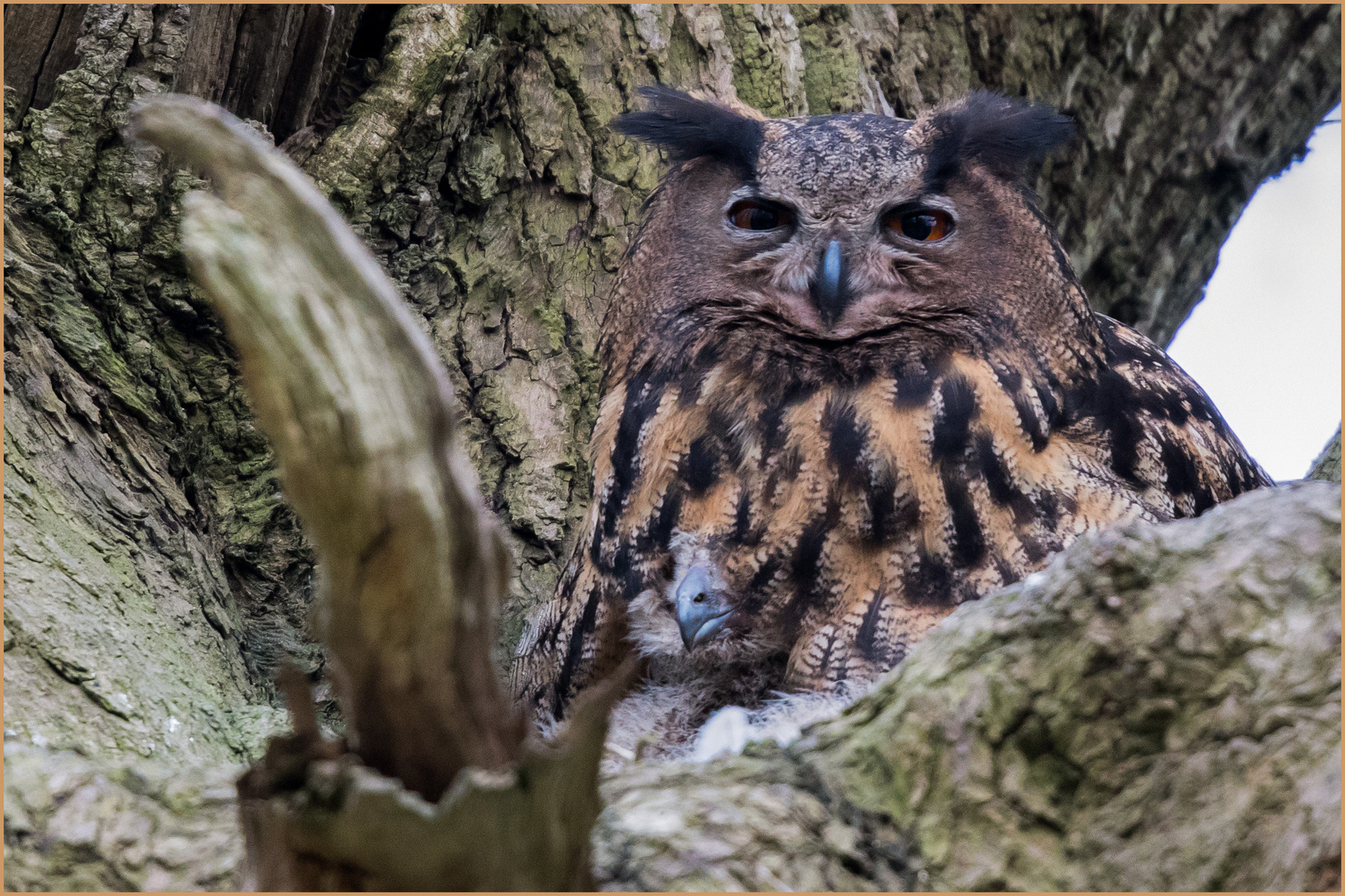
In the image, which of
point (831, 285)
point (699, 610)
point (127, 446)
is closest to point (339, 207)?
point (127, 446)

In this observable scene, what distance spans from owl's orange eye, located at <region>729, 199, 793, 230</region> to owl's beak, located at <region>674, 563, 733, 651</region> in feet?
2.11

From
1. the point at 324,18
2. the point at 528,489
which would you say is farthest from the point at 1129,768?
the point at 324,18

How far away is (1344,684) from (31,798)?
1.18 m

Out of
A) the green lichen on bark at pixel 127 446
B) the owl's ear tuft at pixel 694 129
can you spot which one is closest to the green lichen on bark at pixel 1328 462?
the owl's ear tuft at pixel 694 129

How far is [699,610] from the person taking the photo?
169cm

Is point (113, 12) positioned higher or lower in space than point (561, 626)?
higher

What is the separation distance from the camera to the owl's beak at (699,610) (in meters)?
1.69

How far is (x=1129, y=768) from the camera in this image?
1044 millimetres

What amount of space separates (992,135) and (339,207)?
47.7 inches

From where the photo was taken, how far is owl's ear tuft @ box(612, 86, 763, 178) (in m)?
2.02

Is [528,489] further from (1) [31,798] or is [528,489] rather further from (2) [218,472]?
(1) [31,798]

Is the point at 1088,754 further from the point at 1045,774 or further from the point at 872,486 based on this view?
the point at 872,486

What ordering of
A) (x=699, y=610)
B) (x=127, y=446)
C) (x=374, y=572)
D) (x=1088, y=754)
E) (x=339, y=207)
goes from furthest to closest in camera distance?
(x=339, y=207), (x=127, y=446), (x=699, y=610), (x=1088, y=754), (x=374, y=572)

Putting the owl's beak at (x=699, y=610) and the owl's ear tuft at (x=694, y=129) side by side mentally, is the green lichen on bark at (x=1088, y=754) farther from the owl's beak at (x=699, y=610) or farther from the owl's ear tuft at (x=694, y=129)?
the owl's ear tuft at (x=694, y=129)
